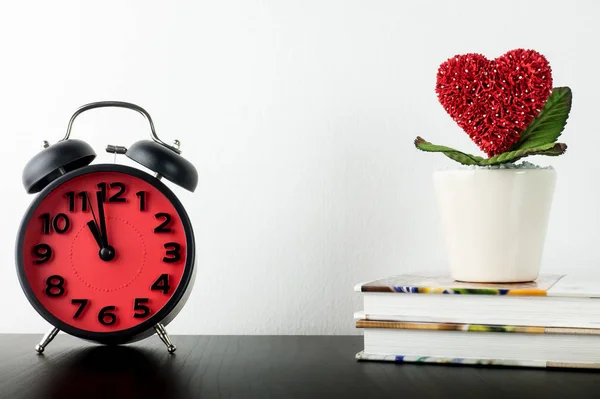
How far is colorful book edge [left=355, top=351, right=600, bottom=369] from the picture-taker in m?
0.84

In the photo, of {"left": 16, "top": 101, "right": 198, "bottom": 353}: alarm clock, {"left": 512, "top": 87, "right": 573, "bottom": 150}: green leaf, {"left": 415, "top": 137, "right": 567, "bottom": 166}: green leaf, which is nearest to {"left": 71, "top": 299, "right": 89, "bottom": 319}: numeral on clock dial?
{"left": 16, "top": 101, "right": 198, "bottom": 353}: alarm clock

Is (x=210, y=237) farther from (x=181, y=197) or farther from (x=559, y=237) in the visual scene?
Answer: (x=559, y=237)

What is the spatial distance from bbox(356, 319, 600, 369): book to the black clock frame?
257mm

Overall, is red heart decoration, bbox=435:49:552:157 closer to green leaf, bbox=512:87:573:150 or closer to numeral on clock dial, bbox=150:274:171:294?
green leaf, bbox=512:87:573:150

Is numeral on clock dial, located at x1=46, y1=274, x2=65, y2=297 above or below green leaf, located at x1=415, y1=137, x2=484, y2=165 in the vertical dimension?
below

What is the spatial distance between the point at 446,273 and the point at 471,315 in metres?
0.21

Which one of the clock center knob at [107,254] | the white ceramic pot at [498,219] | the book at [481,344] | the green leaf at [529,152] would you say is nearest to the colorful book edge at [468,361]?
the book at [481,344]

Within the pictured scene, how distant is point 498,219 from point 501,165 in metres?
0.07

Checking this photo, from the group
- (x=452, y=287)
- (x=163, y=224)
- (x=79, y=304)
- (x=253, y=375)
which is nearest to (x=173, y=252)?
(x=163, y=224)

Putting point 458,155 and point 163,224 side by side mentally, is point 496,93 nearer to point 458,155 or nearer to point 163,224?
point 458,155

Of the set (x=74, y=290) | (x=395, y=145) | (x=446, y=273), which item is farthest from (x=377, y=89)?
(x=74, y=290)

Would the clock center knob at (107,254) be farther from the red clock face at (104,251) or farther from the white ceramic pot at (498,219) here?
the white ceramic pot at (498,219)

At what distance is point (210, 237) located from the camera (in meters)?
1.21

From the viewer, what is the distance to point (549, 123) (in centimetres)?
95
